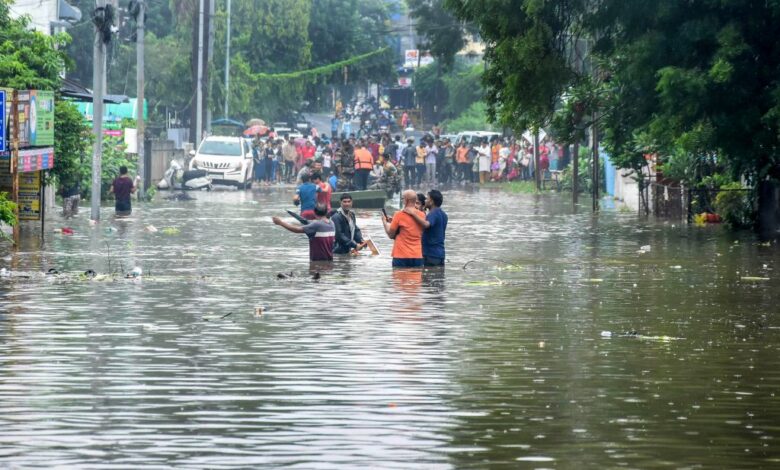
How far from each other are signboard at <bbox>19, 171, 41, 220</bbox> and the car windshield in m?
29.6

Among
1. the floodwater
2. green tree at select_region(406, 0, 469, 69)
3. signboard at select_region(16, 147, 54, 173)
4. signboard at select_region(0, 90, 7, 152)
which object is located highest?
green tree at select_region(406, 0, 469, 69)

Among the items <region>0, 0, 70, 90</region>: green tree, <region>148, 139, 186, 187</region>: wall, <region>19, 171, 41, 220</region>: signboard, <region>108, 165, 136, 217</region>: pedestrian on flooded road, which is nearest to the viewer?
<region>19, 171, 41, 220</region>: signboard

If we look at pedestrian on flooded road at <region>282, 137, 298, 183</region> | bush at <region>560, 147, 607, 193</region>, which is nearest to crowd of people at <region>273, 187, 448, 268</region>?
bush at <region>560, 147, 607, 193</region>

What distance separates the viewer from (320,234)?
82.9 ft

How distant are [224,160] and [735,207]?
2731 cm

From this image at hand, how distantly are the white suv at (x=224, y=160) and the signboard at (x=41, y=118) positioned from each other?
28648mm

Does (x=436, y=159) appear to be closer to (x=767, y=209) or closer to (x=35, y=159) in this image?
(x=767, y=209)

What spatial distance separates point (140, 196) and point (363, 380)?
36495 millimetres

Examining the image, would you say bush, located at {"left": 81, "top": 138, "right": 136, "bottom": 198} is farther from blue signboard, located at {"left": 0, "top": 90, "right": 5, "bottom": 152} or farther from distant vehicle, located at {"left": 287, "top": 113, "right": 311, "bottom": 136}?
distant vehicle, located at {"left": 287, "top": 113, "right": 311, "bottom": 136}

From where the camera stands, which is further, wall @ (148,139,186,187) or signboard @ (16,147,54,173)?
wall @ (148,139,186,187)

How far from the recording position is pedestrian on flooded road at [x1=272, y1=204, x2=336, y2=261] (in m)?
25.1

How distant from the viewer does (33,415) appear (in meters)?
11.0

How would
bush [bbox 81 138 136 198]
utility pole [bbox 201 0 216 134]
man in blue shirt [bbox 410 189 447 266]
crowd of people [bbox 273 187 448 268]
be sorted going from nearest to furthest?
crowd of people [bbox 273 187 448 268]
man in blue shirt [bbox 410 189 447 266]
bush [bbox 81 138 136 198]
utility pole [bbox 201 0 216 134]

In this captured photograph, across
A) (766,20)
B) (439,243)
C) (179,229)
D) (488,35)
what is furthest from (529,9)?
(179,229)
